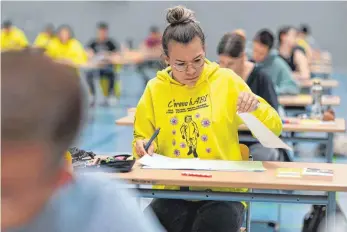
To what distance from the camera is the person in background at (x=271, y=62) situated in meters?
5.67

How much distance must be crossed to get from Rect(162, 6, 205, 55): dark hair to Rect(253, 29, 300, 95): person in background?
9.98ft

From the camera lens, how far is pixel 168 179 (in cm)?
231

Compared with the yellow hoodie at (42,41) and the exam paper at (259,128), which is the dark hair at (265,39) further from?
the exam paper at (259,128)

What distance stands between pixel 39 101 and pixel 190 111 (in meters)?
2.00

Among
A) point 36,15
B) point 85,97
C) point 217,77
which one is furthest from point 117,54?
point 85,97

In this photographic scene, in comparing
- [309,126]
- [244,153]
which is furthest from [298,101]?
[244,153]

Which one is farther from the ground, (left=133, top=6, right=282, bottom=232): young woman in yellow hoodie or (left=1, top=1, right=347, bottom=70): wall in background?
(left=1, top=1, right=347, bottom=70): wall in background

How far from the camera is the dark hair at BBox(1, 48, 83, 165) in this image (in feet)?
2.00

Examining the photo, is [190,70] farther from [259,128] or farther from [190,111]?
[259,128]

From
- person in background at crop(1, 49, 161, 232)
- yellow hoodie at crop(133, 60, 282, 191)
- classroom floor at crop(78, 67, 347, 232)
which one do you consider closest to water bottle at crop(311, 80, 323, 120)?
classroom floor at crop(78, 67, 347, 232)

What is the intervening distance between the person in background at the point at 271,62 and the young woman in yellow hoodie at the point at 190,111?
2.98 m

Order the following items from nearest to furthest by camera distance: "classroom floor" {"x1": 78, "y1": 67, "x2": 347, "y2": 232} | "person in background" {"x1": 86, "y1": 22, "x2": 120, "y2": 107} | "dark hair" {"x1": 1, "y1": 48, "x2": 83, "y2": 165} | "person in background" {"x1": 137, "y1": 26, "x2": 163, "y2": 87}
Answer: "dark hair" {"x1": 1, "y1": 48, "x2": 83, "y2": 165} < "classroom floor" {"x1": 78, "y1": 67, "x2": 347, "y2": 232} < "person in background" {"x1": 86, "y1": 22, "x2": 120, "y2": 107} < "person in background" {"x1": 137, "y1": 26, "x2": 163, "y2": 87}

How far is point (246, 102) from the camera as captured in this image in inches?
95.0

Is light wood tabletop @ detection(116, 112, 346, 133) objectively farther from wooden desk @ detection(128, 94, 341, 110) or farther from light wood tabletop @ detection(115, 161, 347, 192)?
light wood tabletop @ detection(115, 161, 347, 192)
